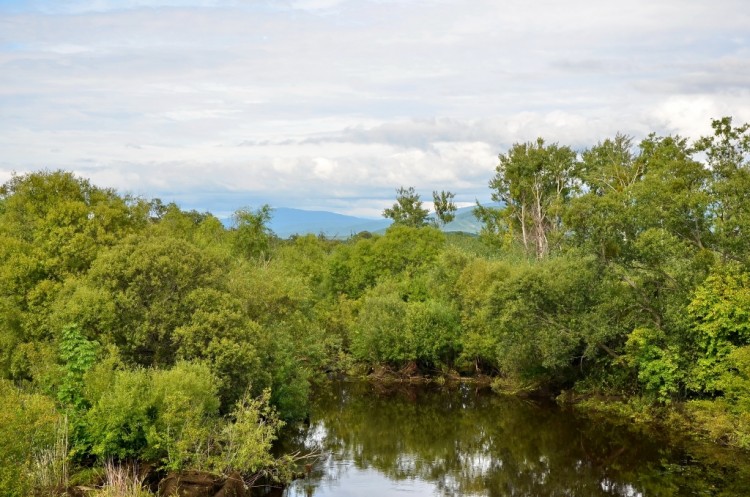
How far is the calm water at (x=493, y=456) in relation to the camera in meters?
30.1

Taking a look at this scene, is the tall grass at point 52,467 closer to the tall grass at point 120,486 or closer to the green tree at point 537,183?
the tall grass at point 120,486

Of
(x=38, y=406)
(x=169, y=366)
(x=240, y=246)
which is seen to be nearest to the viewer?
(x=38, y=406)

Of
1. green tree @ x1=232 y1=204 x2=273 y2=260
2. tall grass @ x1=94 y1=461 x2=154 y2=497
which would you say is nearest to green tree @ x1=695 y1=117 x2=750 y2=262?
tall grass @ x1=94 y1=461 x2=154 y2=497

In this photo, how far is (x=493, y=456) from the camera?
35.8m

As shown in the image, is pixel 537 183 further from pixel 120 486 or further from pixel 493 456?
pixel 120 486

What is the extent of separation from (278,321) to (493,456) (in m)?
13.7

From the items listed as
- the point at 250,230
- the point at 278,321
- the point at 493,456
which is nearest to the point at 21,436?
the point at 278,321

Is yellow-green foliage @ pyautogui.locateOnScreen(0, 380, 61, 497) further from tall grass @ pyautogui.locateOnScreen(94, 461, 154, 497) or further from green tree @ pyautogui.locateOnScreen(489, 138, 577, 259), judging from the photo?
green tree @ pyautogui.locateOnScreen(489, 138, 577, 259)

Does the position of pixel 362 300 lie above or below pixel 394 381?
above

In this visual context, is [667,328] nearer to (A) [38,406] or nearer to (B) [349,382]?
(B) [349,382]

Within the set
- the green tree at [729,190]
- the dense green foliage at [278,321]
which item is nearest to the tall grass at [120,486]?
the dense green foliage at [278,321]

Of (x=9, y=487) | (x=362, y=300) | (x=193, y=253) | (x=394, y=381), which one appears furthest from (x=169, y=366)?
(x=362, y=300)

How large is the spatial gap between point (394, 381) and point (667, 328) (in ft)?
78.7

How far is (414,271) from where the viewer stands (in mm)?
70375
